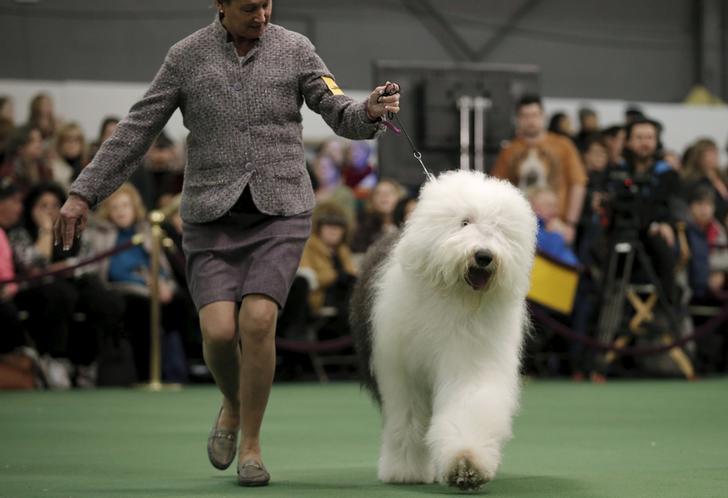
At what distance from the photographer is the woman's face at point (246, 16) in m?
5.02

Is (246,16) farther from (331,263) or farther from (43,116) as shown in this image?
(43,116)

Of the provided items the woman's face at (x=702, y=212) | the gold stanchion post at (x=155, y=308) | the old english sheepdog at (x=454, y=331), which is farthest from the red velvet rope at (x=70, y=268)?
the old english sheepdog at (x=454, y=331)

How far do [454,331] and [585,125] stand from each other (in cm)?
1027

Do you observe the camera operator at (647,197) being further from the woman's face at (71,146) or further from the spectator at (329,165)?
the woman's face at (71,146)

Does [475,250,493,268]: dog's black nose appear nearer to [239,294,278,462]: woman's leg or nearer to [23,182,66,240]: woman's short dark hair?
[239,294,278,462]: woman's leg

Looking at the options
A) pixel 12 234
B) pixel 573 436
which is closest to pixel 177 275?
pixel 12 234

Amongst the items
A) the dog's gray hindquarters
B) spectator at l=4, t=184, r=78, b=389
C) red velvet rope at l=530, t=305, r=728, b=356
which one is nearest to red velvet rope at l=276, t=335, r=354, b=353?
red velvet rope at l=530, t=305, r=728, b=356

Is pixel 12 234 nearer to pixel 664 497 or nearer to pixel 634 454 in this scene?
pixel 634 454

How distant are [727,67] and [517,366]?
16.6 metres

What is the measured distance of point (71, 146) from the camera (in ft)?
39.5

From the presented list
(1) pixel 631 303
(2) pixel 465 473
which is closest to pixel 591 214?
(1) pixel 631 303

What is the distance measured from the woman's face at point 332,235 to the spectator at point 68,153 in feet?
7.24

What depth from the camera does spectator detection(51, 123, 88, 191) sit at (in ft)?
39.3

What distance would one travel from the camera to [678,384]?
11.1 m
